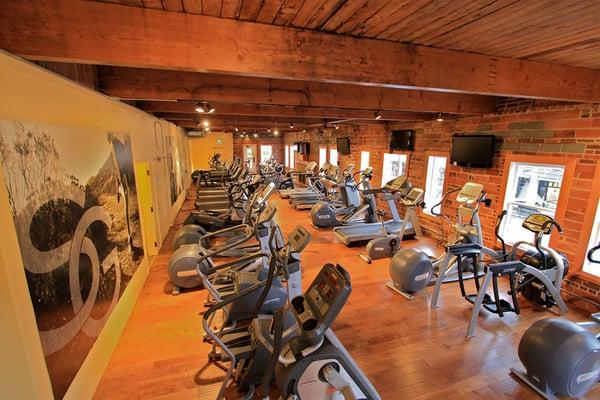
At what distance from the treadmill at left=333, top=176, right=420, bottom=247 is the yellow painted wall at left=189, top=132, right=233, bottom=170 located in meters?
10.3

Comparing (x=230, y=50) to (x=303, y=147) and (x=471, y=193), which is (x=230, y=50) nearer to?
(x=471, y=193)

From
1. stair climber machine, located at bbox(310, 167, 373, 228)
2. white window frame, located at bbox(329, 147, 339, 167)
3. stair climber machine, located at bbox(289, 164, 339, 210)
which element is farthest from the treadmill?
white window frame, located at bbox(329, 147, 339, 167)

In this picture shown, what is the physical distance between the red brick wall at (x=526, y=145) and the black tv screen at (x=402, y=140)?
126 millimetres

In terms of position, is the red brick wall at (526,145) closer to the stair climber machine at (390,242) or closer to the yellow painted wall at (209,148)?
the stair climber machine at (390,242)

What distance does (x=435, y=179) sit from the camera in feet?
19.4

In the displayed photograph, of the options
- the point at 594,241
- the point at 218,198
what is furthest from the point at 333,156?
the point at 594,241

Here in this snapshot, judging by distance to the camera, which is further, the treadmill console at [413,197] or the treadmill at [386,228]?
the treadmill at [386,228]

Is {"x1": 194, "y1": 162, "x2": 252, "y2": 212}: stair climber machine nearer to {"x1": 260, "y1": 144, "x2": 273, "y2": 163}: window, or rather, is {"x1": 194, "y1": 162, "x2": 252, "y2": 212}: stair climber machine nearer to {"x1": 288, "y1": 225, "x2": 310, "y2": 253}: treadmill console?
{"x1": 288, "y1": 225, "x2": 310, "y2": 253}: treadmill console

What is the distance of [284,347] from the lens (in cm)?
188

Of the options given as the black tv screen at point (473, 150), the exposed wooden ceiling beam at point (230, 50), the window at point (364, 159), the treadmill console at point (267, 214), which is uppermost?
the exposed wooden ceiling beam at point (230, 50)

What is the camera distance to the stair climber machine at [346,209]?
20.2 feet

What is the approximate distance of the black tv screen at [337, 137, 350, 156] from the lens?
8.58 m

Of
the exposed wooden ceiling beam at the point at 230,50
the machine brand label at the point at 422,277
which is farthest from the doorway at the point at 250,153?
the exposed wooden ceiling beam at the point at 230,50

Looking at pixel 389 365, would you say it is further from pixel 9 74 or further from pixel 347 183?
pixel 347 183
